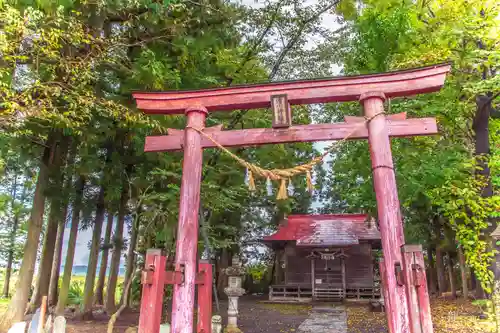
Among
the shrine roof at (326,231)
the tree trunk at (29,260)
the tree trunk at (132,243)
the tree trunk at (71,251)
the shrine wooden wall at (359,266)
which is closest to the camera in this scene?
the tree trunk at (29,260)

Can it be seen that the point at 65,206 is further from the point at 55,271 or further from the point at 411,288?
the point at 411,288

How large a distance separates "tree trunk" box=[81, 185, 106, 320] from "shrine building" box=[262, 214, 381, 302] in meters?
9.12

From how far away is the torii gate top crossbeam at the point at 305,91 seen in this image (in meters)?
4.95

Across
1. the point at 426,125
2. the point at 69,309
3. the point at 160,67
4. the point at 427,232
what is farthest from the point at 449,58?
the point at 69,309

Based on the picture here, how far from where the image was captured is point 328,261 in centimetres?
1769

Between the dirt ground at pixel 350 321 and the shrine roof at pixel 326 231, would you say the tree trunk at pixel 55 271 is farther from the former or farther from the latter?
the shrine roof at pixel 326 231

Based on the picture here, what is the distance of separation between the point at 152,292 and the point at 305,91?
352 cm

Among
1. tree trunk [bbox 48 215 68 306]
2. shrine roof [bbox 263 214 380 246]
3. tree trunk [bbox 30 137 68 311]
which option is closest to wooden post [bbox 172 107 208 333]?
tree trunk [bbox 30 137 68 311]

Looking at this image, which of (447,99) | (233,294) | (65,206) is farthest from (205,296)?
(447,99)

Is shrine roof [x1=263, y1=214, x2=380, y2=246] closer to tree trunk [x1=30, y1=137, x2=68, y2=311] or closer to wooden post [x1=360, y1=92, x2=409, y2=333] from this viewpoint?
tree trunk [x1=30, y1=137, x2=68, y2=311]

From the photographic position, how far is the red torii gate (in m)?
4.07

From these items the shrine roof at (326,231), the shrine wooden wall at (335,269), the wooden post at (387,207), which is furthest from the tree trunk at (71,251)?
the shrine wooden wall at (335,269)

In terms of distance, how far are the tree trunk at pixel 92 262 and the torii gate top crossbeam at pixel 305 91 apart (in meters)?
6.62

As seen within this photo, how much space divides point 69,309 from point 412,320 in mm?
12116
